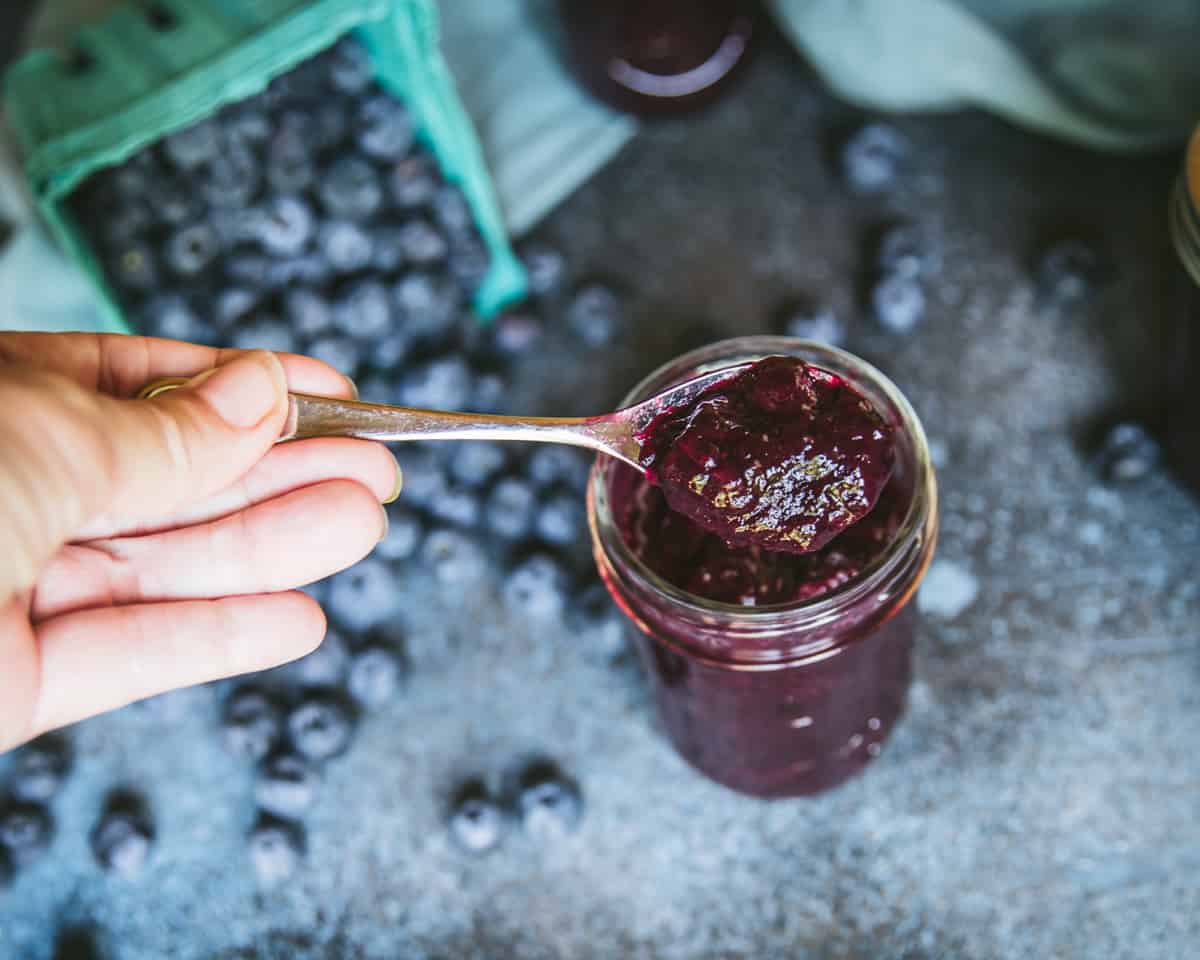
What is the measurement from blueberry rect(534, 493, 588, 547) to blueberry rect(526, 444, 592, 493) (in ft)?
0.08

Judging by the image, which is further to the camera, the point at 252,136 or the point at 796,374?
→ the point at 252,136

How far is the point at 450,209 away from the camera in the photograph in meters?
1.90

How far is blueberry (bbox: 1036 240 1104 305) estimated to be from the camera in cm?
188

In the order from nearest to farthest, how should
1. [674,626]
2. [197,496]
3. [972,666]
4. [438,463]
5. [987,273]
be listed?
[197,496], [674,626], [972,666], [438,463], [987,273]

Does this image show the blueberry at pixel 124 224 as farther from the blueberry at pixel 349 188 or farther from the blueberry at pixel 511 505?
the blueberry at pixel 511 505

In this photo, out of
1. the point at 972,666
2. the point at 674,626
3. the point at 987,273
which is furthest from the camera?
the point at 987,273

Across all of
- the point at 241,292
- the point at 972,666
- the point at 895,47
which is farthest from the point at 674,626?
the point at 895,47

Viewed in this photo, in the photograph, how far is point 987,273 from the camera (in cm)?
199

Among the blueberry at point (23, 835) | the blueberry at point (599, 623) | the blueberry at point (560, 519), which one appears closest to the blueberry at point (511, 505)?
the blueberry at point (560, 519)

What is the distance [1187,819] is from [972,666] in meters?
0.34

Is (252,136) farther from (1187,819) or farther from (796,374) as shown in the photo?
(1187,819)

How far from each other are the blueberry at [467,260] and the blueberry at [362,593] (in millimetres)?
491

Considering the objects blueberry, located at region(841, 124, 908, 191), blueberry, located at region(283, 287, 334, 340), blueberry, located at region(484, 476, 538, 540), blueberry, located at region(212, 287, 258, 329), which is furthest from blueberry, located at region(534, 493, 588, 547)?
blueberry, located at region(841, 124, 908, 191)

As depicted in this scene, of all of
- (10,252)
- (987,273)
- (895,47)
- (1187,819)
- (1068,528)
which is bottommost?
(1187,819)
